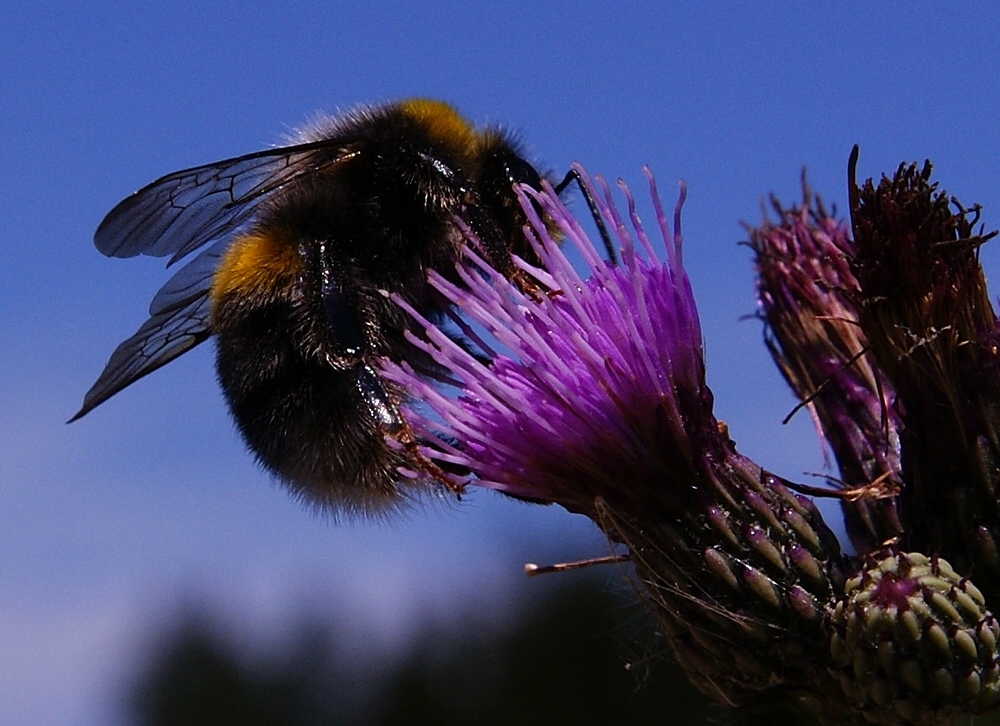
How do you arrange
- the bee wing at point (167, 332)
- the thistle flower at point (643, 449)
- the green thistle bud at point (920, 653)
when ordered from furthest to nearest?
the bee wing at point (167, 332) → the thistle flower at point (643, 449) → the green thistle bud at point (920, 653)

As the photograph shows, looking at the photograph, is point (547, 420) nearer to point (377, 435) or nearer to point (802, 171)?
point (377, 435)

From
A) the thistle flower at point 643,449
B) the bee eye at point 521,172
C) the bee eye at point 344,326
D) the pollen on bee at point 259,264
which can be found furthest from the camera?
the bee eye at point 521,172

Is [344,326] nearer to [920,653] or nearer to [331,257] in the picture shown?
[331,257]

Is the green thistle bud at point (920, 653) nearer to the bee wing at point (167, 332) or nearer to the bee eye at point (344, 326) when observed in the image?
the bee eye at point (344, 326)

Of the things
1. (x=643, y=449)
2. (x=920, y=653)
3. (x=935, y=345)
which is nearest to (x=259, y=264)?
(x=643, y=449)

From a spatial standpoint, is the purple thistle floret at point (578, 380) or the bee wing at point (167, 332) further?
the bee wing at point (167, 332)

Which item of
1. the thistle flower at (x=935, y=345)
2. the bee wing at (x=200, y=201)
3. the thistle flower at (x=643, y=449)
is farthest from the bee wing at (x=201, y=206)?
the thistle flower at (x=935, y=345)

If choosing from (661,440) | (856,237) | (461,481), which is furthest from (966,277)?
(461,481)
